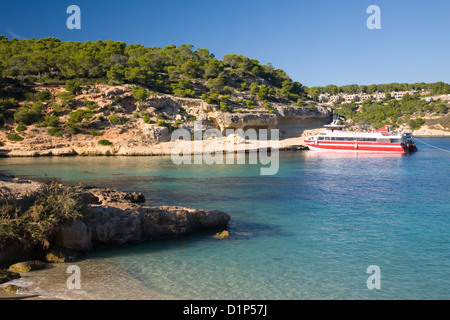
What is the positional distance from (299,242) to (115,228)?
6093 millimetres

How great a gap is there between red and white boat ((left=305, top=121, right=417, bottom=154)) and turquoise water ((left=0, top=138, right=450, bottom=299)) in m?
24.6

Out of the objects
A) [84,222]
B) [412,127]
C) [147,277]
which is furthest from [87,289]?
[412,127]

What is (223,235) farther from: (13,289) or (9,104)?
(9,104)

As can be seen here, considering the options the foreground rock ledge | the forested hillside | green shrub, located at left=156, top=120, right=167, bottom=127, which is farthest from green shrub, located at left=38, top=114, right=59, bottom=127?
the foreground rock ledge

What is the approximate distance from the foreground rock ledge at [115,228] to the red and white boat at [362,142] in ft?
139

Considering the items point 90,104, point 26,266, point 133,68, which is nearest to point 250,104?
point 133,68

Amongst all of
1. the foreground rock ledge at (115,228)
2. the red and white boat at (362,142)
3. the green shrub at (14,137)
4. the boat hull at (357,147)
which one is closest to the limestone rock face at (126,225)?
the foreground rock ledge at (115,228)

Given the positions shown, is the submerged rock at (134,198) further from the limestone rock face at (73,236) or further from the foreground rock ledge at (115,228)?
the limestone rock face at (73,236)

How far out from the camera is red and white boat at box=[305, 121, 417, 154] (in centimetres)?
5150

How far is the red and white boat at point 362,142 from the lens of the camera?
169 feet

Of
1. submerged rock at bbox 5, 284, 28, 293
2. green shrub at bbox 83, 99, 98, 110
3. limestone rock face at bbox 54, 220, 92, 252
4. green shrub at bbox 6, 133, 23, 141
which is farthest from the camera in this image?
green shrub at bbox 83, 99, 98, 110

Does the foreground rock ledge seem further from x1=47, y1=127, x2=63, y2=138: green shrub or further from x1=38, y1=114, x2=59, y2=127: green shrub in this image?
x1=38, y1=114, x2=59, y2=127: green shrub

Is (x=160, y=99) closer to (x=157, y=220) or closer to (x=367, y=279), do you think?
(x=157, y=220)

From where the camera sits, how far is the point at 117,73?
54.0 meters
